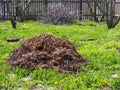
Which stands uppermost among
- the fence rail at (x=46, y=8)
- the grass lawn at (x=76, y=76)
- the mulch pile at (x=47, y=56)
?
the fence rail at (x=46, y=8)

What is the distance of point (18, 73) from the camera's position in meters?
6.24

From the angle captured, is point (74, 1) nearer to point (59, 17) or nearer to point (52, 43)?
point (59, 17)

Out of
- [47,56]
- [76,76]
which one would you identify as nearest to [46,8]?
[47,56]

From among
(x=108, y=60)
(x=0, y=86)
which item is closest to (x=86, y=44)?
(x=108, y=60)

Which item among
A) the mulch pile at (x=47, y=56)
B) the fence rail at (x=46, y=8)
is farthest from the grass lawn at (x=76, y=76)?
the fence rail at (x=46, y=8)

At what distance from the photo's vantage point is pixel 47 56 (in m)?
6.71

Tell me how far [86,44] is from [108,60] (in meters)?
2.34

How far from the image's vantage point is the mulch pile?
650 cm

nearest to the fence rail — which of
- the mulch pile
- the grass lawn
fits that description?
the grass lawn

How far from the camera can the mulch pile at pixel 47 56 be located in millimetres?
6500

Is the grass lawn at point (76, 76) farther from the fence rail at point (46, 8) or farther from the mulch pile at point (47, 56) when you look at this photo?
the fence rail at point (46, 8)

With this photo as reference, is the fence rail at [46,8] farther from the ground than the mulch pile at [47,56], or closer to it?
farther from the ground

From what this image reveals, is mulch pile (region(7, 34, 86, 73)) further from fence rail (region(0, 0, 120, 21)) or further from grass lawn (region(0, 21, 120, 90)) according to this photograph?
fence rail (region(0, 0, 120, 21))

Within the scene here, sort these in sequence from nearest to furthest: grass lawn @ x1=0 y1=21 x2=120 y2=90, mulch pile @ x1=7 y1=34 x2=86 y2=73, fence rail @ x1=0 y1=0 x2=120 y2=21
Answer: grass lawn @ x1=0 y1=21 x2=120 y2=90 → mulch pile @ x1=7 y1=34 x2=86 y2=73 → fence rail @ x1=0 y1=0 x2=120 y2=21
